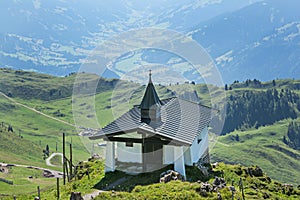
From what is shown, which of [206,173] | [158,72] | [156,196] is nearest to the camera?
[156,196]

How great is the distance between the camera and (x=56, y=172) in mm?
187875

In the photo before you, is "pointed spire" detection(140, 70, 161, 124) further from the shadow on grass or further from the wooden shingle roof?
the shadow on grass

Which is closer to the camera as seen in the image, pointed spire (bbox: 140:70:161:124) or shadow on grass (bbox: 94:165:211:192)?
shadow on grass (bbox: 94:165:211:192)

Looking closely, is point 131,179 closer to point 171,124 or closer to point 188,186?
point 171,124

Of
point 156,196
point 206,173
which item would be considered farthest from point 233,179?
point 156,196

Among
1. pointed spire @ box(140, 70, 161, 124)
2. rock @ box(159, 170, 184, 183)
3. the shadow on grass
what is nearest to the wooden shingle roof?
pointed spire @ box(140, 70, 161, 124)

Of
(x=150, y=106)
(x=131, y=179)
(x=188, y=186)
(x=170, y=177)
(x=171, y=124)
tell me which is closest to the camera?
(x=188, y=186)

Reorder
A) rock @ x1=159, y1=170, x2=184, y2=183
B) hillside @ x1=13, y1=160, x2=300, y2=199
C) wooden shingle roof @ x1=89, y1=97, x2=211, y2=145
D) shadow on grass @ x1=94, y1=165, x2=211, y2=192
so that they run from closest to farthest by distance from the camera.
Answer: hillside @ x1=13, y1=160, x2=300, y2=199 < rock @ x1=159, y1=170, x2=184, y2=183 < shadow on grass @ x1=94, y1=165, x2=211, y2=192 < wooden shingle roof @ x1=89, y1=97, x2=211, y2=145

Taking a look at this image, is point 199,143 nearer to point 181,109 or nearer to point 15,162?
point 181,109

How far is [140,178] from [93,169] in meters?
12.1

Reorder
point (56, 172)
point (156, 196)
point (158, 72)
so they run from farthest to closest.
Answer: point (56, 172)
point (158, 72)
point (156, 196)

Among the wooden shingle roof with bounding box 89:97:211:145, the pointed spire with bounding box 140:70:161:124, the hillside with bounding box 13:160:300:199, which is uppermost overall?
the pointed spire with bounding box 140:70:161:124

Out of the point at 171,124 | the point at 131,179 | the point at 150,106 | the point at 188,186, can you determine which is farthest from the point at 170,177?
the point at 150,106

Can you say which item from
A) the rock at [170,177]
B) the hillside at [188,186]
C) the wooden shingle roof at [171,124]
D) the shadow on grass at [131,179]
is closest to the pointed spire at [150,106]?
the wooden shingle roof at [171,124]
